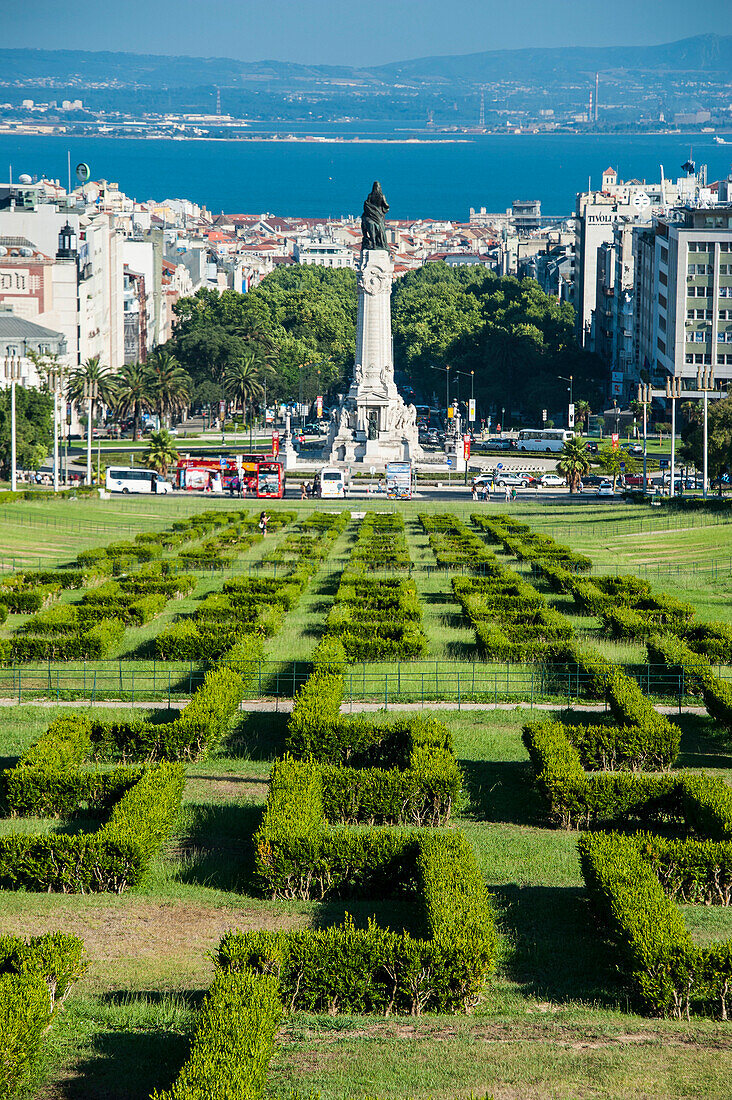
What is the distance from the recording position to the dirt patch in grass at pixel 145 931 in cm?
2069

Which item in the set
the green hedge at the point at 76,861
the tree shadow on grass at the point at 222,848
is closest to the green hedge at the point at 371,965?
the tree shadow on grass at the point at 222,848

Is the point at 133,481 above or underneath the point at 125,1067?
above

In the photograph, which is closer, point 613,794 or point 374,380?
point 613,794

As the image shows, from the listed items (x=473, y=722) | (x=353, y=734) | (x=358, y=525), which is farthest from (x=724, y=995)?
(x=358, y=525)

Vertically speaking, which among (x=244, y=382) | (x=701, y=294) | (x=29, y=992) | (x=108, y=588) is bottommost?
(x=29, y=992)

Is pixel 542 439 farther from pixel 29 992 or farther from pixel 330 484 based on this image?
pixel 29 992

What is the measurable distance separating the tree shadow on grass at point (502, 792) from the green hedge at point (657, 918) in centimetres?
465

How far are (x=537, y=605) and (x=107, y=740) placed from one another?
1971cm

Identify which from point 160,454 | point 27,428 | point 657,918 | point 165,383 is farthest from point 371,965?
point 165,383

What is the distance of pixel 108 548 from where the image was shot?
59969mm

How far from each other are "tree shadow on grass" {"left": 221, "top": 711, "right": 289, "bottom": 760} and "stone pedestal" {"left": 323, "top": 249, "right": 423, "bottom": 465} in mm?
82770

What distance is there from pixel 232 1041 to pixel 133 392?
110877mm

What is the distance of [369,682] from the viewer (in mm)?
39375

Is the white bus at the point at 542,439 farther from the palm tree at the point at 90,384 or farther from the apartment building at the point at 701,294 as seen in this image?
the palm tree at the point at 90,384
